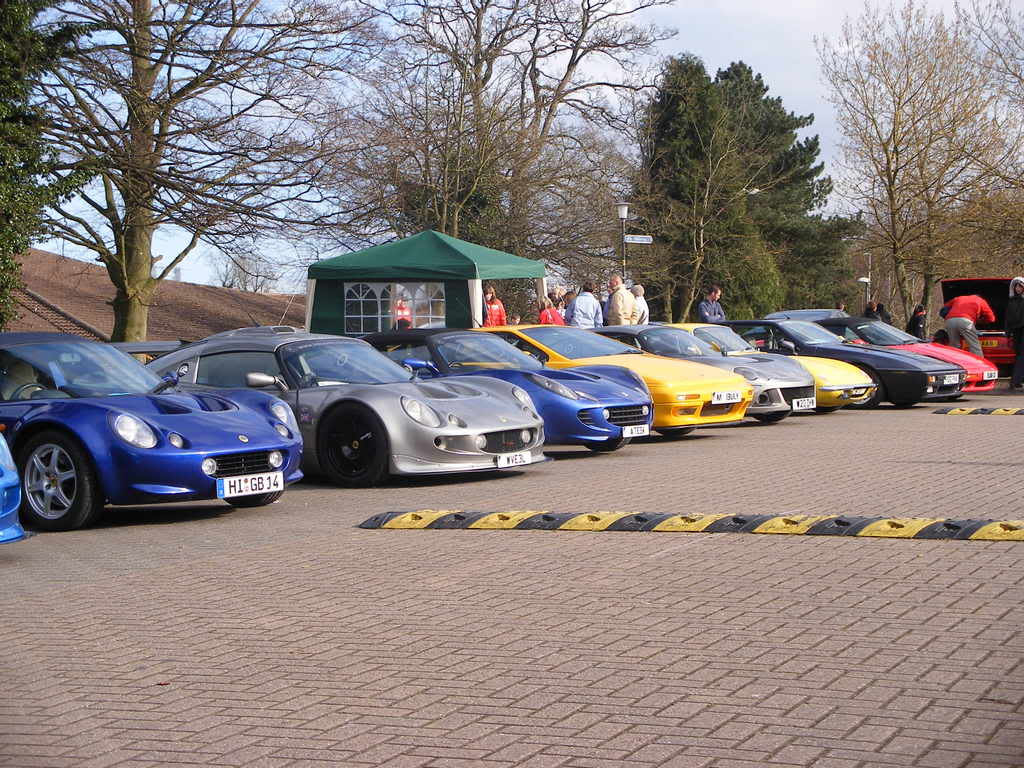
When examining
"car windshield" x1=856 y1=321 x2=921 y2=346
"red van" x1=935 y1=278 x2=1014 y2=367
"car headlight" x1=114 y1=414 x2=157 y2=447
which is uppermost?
"red van" x1=935 y1=278 x2=1014 y2=367

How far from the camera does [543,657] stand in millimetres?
5332

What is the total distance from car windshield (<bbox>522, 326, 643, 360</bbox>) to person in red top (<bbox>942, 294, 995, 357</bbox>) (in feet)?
34.2

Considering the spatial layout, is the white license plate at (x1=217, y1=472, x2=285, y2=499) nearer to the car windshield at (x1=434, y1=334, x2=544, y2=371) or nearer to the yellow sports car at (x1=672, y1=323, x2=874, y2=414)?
the car windshield at (x1=434, y1=334, x2=544, y2=371)

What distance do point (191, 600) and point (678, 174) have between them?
163 feet

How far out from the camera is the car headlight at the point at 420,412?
11.3m

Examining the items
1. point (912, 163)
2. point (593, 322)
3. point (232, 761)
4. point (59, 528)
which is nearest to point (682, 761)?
point (232, 761)

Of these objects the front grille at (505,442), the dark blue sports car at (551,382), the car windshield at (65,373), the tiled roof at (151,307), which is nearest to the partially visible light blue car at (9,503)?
the car windshield at (65,373)

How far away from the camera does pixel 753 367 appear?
57.6 ft

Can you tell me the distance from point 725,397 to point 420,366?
398cm

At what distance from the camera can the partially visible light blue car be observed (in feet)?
25.5

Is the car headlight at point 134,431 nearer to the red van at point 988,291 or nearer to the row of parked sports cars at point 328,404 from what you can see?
the row of parked sports cars at point 328,404

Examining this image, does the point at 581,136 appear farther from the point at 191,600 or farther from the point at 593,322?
the point at 191,600

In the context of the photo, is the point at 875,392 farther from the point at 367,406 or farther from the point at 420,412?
the point at 367,406

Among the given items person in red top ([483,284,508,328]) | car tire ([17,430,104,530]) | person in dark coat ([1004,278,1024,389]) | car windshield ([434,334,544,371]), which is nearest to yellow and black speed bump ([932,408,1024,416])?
person in dark coat ([1004,278,1024,389])
